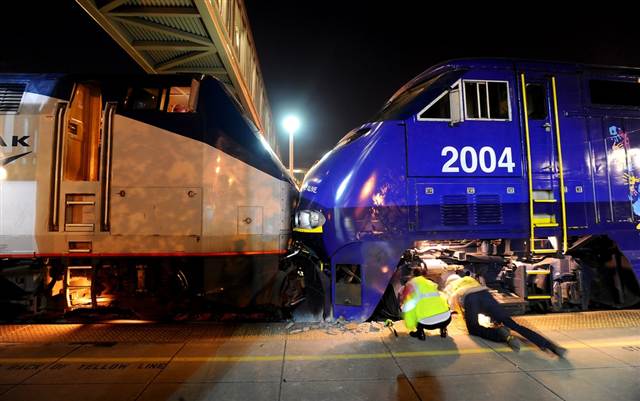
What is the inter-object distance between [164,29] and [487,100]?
27.6 feet

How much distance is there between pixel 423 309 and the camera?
13.3ft

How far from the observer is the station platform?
3037 mm

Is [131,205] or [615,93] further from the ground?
[615,93]

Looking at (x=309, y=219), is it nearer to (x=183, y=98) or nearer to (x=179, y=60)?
(x=183, y=98)

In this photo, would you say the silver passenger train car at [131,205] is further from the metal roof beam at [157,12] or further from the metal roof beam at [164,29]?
the metal roof beam at [164,29]

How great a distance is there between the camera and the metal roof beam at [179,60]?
997 cm

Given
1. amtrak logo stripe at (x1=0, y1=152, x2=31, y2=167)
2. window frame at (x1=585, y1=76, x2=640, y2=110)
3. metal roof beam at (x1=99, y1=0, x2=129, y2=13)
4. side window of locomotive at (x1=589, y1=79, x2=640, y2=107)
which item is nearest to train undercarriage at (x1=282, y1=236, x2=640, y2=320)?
window frame at (x1=585, y1=76, x2=640, y2=110)

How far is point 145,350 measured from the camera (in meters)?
3.94

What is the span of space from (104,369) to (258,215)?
2.48m

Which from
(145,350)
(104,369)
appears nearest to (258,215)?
(145,350)

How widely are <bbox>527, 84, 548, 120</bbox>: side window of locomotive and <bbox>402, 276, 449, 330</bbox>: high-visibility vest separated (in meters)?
2.85

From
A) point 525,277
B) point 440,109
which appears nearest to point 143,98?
point 440,109

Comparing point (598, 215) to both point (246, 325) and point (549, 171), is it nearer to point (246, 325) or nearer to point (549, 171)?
point (549, 171)

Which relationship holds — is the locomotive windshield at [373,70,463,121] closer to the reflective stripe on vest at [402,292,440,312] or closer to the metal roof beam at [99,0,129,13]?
the reflective stripe on vest at [402,292,440,312]
